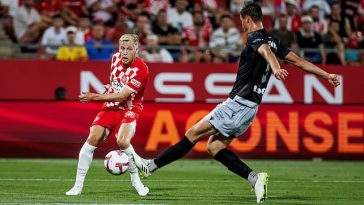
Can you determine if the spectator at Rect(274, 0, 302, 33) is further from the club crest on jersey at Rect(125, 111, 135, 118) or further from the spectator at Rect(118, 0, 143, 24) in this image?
the club crest on jersey at Rect(125, 111, 135, 118)

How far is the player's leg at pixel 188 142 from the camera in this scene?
12.1 meters

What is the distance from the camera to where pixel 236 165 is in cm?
1198

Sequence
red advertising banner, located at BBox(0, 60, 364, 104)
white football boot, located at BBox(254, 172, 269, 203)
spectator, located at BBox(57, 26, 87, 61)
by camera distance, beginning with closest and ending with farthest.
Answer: white football boot, located at BBox(254, 172, 269, 203) < red advertising banner, located at BBox(0, 60, 364, 104) < spectator, located at BBox(57, 26, 87, 61)

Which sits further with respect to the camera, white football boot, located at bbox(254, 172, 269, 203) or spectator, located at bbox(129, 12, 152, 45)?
spectator, located at bbox(129, 12, 152, 45)

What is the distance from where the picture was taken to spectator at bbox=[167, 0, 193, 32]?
24.3 m

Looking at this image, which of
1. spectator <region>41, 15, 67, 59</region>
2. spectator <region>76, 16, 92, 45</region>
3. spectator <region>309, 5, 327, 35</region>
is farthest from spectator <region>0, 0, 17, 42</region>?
spectator <region>309, 5, 327, 35</region>

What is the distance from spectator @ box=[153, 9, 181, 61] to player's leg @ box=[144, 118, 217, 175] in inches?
437

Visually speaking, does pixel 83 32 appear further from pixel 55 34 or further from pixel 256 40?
pixel 256 40

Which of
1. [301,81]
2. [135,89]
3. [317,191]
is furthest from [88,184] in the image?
[301,81]

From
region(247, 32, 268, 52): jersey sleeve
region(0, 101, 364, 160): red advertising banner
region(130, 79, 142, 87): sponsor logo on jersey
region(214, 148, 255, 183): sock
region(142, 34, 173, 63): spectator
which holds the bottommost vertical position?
region(0, 101, 364, 160): red advertising banner

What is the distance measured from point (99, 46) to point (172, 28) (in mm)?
2794

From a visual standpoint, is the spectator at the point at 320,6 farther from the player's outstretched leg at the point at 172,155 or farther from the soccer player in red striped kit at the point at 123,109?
the player's outstretched leg at the point at 172,155

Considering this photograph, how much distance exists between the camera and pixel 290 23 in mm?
24672

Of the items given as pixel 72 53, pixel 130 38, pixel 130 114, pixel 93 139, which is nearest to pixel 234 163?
pixel 130 114
